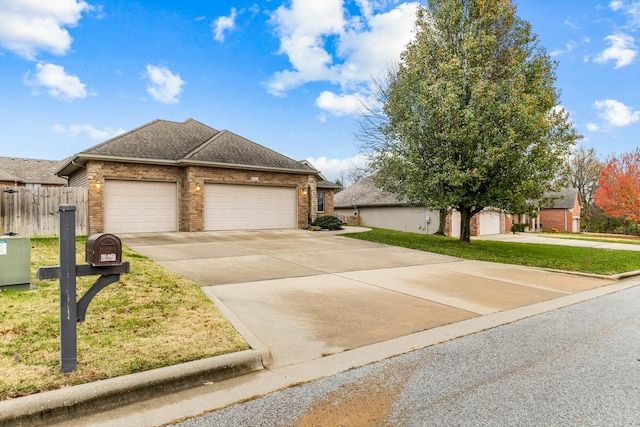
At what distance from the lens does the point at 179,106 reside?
23.4 metres

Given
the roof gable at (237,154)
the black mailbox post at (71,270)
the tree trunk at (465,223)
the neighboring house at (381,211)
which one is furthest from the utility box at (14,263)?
the neighboring house at (381,211)

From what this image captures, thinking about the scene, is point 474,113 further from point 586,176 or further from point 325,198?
point 586,176

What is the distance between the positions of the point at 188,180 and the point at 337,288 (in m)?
11.2

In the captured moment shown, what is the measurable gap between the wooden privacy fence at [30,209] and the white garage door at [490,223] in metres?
25.1

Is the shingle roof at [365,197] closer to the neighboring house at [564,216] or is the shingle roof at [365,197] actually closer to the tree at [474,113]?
the tree at [474,113]

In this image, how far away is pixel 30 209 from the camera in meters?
12.9

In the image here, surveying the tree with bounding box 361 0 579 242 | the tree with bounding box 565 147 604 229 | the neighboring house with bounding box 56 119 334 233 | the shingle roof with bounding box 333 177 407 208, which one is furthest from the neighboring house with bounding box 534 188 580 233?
the neighboring house with bounding box 56 119 334 233

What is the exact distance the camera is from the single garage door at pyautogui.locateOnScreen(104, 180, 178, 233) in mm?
15102

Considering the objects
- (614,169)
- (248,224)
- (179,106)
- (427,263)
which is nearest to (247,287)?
(427,263)

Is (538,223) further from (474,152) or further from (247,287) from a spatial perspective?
(247,287)

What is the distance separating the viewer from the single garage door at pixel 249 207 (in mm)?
17031

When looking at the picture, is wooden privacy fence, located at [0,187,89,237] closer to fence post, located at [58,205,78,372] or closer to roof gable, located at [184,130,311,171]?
roof gable, located at [184,130,311,171]

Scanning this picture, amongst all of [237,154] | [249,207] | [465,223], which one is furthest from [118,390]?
[237,154]

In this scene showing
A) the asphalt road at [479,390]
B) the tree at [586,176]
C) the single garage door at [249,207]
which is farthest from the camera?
the tree at [586,176]
